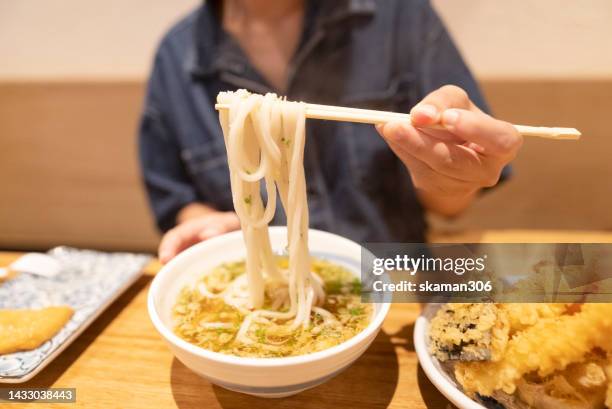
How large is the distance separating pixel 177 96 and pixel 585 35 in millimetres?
1724

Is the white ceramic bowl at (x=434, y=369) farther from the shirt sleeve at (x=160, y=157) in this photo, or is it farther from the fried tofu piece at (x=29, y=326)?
the shirt sleeve at (x=160, y=157)

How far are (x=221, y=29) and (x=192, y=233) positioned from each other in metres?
0.90

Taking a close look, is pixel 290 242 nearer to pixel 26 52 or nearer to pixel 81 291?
pixel 81 291

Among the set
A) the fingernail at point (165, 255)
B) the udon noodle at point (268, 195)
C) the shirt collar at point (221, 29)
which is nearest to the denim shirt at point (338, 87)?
the shirt collar at point (221, 29)

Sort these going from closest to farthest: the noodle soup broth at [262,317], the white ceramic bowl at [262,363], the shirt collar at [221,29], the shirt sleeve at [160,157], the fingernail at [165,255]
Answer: the white ceramic bowl at [262,363], the noodle soup broth at [262,317], the fingernail at [165,255], the shirt collar at [221,29], the shirt sleeve at [160,157]

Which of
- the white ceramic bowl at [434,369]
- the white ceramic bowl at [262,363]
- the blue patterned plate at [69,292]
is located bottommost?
the blue patterned plate at [69,292]

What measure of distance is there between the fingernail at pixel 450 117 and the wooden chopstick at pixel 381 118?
0.07ft

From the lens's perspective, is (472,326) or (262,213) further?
(262,213)

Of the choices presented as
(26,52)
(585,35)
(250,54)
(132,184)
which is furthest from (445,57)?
(26,52)

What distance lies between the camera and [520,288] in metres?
0.82

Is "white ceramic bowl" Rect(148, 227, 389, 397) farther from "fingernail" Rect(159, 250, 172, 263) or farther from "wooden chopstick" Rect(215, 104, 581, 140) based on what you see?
"wooden chopstick" Rect(215, 104, 581, 140)

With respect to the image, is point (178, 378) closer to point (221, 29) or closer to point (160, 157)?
point (160, 157)

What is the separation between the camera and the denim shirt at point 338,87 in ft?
5.36

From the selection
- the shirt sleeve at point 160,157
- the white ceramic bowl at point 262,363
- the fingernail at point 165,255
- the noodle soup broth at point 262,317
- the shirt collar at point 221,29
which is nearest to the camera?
the white ceramic bowl at point 262,363
